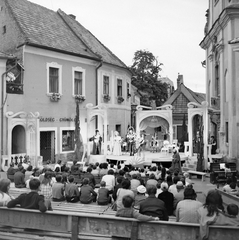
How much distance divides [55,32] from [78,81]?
3945mm

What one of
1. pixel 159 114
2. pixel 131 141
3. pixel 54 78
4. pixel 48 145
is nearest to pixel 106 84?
pixel 54 78

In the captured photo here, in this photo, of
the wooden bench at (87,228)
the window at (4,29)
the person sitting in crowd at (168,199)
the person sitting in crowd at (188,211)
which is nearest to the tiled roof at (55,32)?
the window at (4,29)

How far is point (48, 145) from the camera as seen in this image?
20969 millimetres

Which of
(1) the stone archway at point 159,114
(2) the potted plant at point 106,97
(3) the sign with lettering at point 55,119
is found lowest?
(3) the sign with lettering at point 55,119

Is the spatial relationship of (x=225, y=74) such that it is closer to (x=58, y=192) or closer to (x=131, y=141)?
(x=131, y=141)

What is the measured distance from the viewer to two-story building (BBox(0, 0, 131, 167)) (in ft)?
61.7

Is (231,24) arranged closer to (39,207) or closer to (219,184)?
(219,184)

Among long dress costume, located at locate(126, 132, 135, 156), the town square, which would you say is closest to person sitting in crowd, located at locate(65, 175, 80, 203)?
the town square

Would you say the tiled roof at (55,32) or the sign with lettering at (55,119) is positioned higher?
the tiled roof at (55,32)

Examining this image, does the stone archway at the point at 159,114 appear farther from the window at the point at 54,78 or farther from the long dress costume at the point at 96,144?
the window at the point at 54,78

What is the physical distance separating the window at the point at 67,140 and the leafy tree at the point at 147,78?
22.2m

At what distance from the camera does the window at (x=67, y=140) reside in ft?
72.0

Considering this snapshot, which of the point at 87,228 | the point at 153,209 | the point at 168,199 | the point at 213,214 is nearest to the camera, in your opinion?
the point at 213,214

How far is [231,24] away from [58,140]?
40.8 feet
